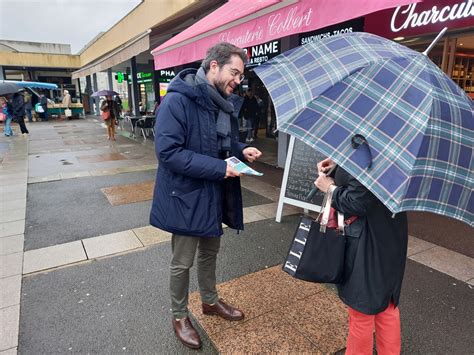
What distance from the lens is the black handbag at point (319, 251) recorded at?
1.80m

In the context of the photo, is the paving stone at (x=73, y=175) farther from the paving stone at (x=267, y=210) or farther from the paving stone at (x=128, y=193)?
the paving stone at (x=267, y=210)

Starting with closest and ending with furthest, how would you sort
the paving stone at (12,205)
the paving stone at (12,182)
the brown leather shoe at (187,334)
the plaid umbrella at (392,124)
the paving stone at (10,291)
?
the plaid umbrella at (392,124) → the brown leather shoe at (187,334) → the paving stone at (10,291) → the paving stone at (12,205) → the paving stone at (12,182)

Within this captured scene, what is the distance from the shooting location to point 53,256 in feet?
12.7

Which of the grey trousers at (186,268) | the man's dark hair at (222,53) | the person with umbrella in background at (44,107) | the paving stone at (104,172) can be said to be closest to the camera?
the man's dark hair at (222,53)

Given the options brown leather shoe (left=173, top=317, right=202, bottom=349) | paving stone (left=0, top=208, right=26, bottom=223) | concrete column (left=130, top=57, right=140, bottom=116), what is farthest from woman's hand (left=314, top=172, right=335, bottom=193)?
concrete column (left=130, top=57, right=140, bottom=116)

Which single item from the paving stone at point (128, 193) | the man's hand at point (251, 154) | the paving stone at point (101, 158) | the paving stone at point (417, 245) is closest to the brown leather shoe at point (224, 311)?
the man's hand at point (251, 154)

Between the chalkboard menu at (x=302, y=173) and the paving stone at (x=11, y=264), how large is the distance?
10.7ft

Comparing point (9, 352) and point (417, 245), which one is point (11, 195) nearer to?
point (9, 352)

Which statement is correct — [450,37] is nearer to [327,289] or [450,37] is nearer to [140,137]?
[327,289]

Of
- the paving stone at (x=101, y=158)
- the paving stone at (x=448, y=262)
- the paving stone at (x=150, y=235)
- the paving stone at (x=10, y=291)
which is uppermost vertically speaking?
the paving stone at (x=448, y=262)

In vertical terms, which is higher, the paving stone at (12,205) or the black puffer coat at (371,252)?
the black puffer coat at (371,252)

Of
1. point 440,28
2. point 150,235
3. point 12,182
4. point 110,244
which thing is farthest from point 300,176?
point 12,182

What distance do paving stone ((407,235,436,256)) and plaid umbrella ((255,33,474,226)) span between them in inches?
101

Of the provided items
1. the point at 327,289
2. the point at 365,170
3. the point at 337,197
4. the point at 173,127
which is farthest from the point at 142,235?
the point at 365,170
